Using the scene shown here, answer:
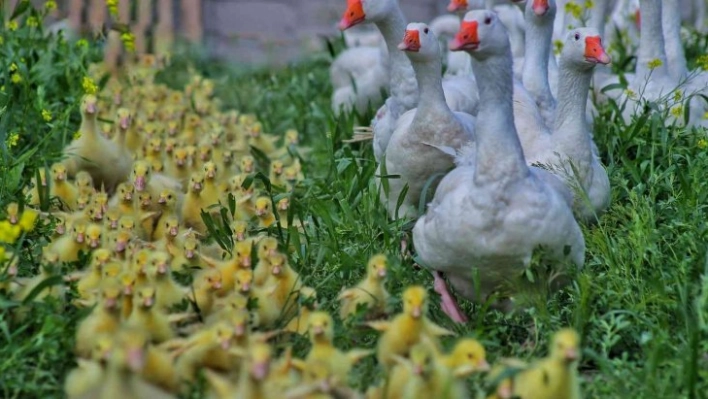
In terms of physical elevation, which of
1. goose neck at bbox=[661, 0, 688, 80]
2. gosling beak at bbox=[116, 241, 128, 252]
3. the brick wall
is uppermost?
goose neck at bbox=[661, 0, 688, 80]

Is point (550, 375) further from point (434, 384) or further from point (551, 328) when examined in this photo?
point (551, 328)

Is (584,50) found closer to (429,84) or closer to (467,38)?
(429,84)

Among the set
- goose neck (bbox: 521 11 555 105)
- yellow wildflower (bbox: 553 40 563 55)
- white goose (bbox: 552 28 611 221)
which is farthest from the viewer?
yellow wildflower (bbox: 553 40 563 55)

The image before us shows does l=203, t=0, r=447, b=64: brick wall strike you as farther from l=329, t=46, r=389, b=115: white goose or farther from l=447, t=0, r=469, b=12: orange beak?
l=447, t=0, r=469, b=12: orange beak

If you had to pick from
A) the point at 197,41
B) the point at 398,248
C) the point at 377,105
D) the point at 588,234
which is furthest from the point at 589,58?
the point at 197,41

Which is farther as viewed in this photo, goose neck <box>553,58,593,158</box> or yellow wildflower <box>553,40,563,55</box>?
yellow wildflower <box>553,40,563,55</box>

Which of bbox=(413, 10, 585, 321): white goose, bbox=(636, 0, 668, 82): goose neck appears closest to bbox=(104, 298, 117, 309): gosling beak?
bbox=(413, 10, 585, 321): white goose

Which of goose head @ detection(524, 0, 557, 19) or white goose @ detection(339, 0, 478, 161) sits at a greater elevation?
goose head @ detection(524, 0, 557, 19)

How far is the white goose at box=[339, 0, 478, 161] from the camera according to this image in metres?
5.63

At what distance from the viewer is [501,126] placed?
13.8ft

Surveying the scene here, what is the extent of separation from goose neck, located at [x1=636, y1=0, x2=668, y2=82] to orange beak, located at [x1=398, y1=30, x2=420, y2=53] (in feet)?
4.88

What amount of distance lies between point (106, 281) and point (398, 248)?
1.41m

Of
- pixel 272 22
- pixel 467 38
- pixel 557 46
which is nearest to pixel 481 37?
pixel 467 38

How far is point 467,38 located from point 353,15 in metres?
1.55
